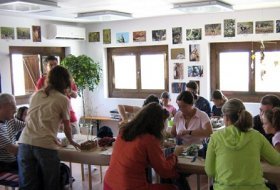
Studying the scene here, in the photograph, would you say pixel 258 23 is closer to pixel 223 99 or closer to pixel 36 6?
pixel 223 99

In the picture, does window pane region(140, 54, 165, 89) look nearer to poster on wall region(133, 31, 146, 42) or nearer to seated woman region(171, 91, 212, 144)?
poster on wall region(133, 31, 146, 42)

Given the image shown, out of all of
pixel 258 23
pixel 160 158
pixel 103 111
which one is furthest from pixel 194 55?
pixel 160 158

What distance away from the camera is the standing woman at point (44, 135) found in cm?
262

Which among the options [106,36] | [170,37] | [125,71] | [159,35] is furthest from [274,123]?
[106,36]

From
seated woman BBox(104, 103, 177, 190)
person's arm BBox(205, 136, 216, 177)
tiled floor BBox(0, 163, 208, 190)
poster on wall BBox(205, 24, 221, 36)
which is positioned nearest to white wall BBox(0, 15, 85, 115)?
tiled floor BBox(0, 163, 208, 190)

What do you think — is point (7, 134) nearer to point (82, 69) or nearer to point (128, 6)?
point (128, 6)

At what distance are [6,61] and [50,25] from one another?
991 millimetres

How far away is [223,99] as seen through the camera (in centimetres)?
471

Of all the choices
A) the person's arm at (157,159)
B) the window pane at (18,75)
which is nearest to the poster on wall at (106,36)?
the window pane at (18,75)

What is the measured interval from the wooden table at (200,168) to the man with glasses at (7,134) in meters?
1.42

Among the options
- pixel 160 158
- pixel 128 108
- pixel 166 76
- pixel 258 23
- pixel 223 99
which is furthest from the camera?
pixel 166 76

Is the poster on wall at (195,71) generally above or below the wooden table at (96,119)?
above

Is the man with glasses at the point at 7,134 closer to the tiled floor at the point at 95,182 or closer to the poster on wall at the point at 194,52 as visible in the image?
the tiled floor at the point at 95,182

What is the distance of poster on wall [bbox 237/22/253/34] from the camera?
17.3 ft
